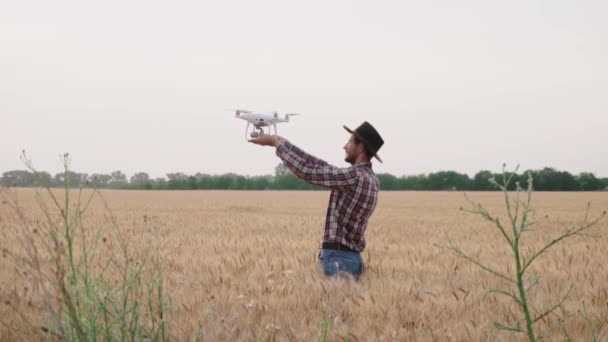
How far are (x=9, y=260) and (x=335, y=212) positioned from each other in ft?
12.8

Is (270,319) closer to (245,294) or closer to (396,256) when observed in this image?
(245,294)

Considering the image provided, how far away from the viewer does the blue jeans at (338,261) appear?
493 centimetres

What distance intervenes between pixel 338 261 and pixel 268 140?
1.23m

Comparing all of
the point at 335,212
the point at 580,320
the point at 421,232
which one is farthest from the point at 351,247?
the point at 421,232

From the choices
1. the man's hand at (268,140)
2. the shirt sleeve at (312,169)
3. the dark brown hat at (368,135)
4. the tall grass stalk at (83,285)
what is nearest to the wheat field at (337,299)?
the tall grass stalk at (83,285)

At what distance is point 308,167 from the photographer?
459 cm

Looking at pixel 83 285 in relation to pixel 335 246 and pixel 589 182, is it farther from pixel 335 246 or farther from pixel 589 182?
pixel 589 182

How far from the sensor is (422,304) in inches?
160

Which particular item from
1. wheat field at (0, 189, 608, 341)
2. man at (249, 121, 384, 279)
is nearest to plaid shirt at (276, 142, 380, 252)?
man at (249, 121, 384, 279)

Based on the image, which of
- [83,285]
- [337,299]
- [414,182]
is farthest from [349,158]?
[414,182]

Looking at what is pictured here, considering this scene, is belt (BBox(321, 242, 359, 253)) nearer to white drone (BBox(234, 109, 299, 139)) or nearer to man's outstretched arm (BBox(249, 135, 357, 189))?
man's outstretched arm (BBox(249, 135, 357, 189))

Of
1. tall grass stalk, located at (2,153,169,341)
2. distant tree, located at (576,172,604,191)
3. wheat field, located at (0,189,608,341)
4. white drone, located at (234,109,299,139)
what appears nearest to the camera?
tall grass stalk, located at (2,153,169,341)

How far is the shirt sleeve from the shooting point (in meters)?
4.51

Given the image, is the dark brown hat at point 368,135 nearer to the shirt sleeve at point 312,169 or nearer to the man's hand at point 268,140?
the shirt sleeve at point 312,169
